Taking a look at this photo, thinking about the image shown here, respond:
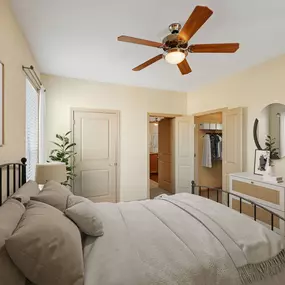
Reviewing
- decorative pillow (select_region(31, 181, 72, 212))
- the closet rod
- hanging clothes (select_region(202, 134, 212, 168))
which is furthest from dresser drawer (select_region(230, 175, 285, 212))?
the closet rod

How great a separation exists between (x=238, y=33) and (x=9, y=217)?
2784 millimetres

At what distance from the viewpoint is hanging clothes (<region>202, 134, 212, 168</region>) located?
5207 millimetres

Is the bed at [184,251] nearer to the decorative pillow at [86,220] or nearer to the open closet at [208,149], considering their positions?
the decorative pillow at [86,220]

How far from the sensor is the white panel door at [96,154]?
4012 millimetres

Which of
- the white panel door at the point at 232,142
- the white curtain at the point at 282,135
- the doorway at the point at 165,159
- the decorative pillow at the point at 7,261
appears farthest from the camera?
the doorway at the point at 165,159

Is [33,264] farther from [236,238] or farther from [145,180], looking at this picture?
[145,180]

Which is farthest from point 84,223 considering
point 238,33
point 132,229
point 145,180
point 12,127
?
point 145,180

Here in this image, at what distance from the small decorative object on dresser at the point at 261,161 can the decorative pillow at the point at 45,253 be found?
9.74 feet

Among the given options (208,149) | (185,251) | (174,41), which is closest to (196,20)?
(174,41)

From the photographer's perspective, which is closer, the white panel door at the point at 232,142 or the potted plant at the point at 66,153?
the white panel door at the point at 232,142

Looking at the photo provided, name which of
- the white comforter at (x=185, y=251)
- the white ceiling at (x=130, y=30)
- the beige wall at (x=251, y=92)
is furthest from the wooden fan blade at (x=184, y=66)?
the white comforter at (x=185, y=251)

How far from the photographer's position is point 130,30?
88.5 inches

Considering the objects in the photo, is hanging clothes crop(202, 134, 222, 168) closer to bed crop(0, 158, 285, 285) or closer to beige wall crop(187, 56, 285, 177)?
beige wall crop(187, 56, 285, 177)

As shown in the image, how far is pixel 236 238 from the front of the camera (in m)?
1.40
